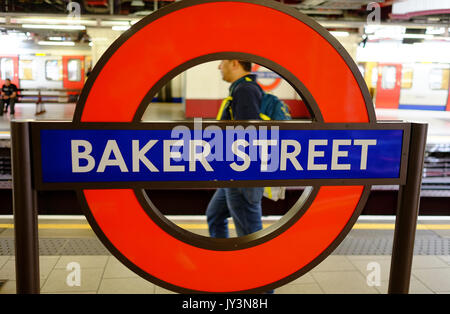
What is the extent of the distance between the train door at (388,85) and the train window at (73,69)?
43.9ft

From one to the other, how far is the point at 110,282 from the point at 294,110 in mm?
11075

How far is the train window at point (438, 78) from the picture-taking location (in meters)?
17.7

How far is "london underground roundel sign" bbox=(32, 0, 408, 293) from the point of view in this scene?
1.03 metres

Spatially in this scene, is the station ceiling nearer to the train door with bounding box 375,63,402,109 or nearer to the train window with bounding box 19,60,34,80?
the train window with bounding box 19,60,34,80

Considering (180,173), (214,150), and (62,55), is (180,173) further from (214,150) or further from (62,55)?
(62,55)

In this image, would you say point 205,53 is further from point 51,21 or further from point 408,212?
point 51,21

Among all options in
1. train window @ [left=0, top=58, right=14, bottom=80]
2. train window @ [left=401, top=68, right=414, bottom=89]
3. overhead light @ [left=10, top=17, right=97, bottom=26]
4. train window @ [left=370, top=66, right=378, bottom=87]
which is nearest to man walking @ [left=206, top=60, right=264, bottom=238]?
overhead light @ [left=10, top=17, right=97, bottom=26]

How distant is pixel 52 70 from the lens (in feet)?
59.4

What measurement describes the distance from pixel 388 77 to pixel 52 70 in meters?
14.9

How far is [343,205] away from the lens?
1179 mm

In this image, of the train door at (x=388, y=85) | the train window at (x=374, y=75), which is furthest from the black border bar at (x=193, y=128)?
the train window at (x=374, y=75)

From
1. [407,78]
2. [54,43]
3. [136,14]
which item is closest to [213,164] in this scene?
[136,14]

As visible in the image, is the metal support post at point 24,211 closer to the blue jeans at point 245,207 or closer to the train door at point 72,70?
the blue jeans at point 245,207
